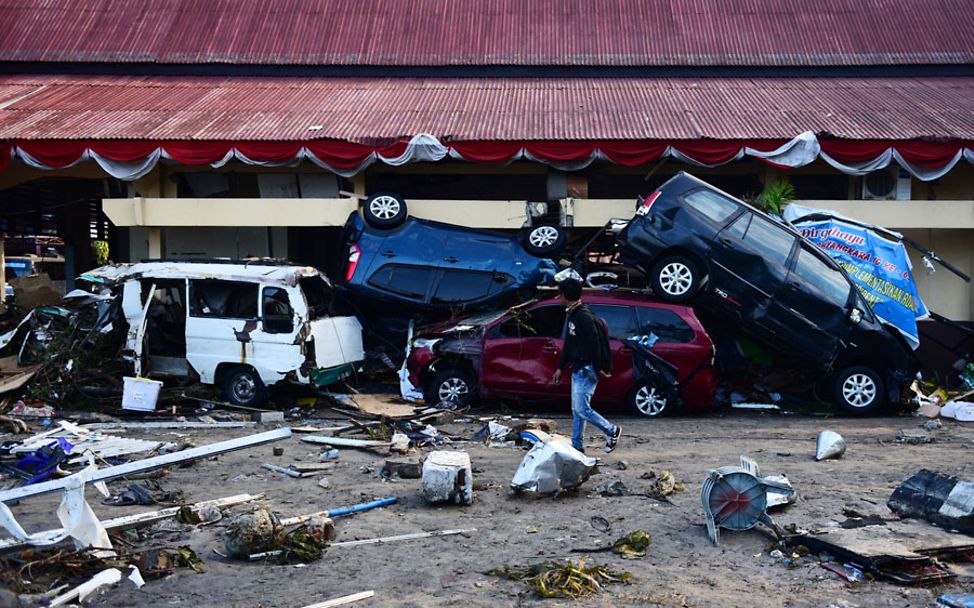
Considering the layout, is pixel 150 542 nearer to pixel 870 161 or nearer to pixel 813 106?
pixel 870 161

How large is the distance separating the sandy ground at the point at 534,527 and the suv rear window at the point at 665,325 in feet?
4.69

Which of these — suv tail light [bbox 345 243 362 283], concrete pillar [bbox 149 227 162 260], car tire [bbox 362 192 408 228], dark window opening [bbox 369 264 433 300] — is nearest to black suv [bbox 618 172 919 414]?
dark window opening [bbox 369 264 433 300]

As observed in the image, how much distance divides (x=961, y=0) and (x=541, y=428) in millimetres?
15977

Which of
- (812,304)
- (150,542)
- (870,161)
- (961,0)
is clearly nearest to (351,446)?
(150,542)

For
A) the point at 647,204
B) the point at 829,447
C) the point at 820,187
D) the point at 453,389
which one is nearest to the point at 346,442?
the point at 453,389

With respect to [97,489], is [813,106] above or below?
above

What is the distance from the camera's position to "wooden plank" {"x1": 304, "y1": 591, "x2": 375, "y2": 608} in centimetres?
537

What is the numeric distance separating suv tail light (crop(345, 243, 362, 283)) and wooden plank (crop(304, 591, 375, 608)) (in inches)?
337

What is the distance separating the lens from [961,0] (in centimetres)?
2042

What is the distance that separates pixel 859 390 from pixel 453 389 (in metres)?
5.52

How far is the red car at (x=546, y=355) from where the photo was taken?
1197 cm

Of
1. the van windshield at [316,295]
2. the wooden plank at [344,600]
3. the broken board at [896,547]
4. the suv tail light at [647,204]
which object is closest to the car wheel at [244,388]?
the van windshield at [316,295]

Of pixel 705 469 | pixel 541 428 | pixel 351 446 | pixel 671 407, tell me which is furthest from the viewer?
pixel 671 407

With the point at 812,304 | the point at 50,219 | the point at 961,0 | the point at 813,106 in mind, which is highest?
the point at 961,0
